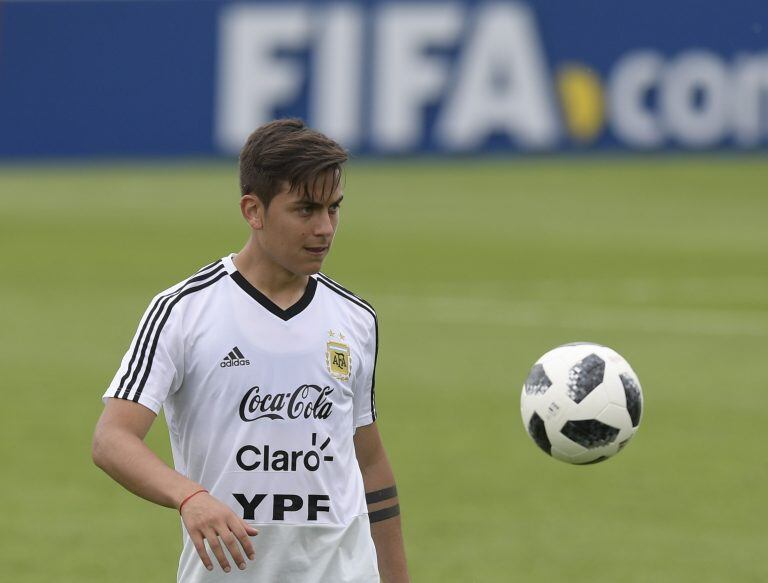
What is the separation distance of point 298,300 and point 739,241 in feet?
71.9

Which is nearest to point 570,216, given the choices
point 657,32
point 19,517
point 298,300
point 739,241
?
point 739,241

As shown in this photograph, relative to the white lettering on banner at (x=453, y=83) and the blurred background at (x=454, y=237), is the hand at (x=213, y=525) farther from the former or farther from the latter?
the white lettering on banner at (x=453, y=83)

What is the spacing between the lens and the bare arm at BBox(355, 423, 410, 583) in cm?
510

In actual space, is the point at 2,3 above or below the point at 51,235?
above

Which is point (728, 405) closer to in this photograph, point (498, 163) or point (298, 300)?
point (298, 300)

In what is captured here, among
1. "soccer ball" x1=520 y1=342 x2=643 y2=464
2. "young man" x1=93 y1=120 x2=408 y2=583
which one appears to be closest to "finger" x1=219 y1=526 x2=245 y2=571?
"young man" x1=93 y1=120 x2=408 y2=583

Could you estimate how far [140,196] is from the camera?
33688 mm

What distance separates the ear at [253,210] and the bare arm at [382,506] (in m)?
0.79

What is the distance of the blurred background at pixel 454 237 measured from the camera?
9.38 m

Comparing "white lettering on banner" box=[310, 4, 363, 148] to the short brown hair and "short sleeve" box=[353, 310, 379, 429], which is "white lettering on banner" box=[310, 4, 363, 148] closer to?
"short sleeve" box=[353, 310, 379, 429]

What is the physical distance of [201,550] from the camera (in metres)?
4.29

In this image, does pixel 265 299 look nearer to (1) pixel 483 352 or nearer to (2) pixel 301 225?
(2) pixel 301 225

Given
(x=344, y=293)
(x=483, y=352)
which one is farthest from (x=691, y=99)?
(x=344, y=293)

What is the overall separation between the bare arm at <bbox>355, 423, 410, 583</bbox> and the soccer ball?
56.9 inches
